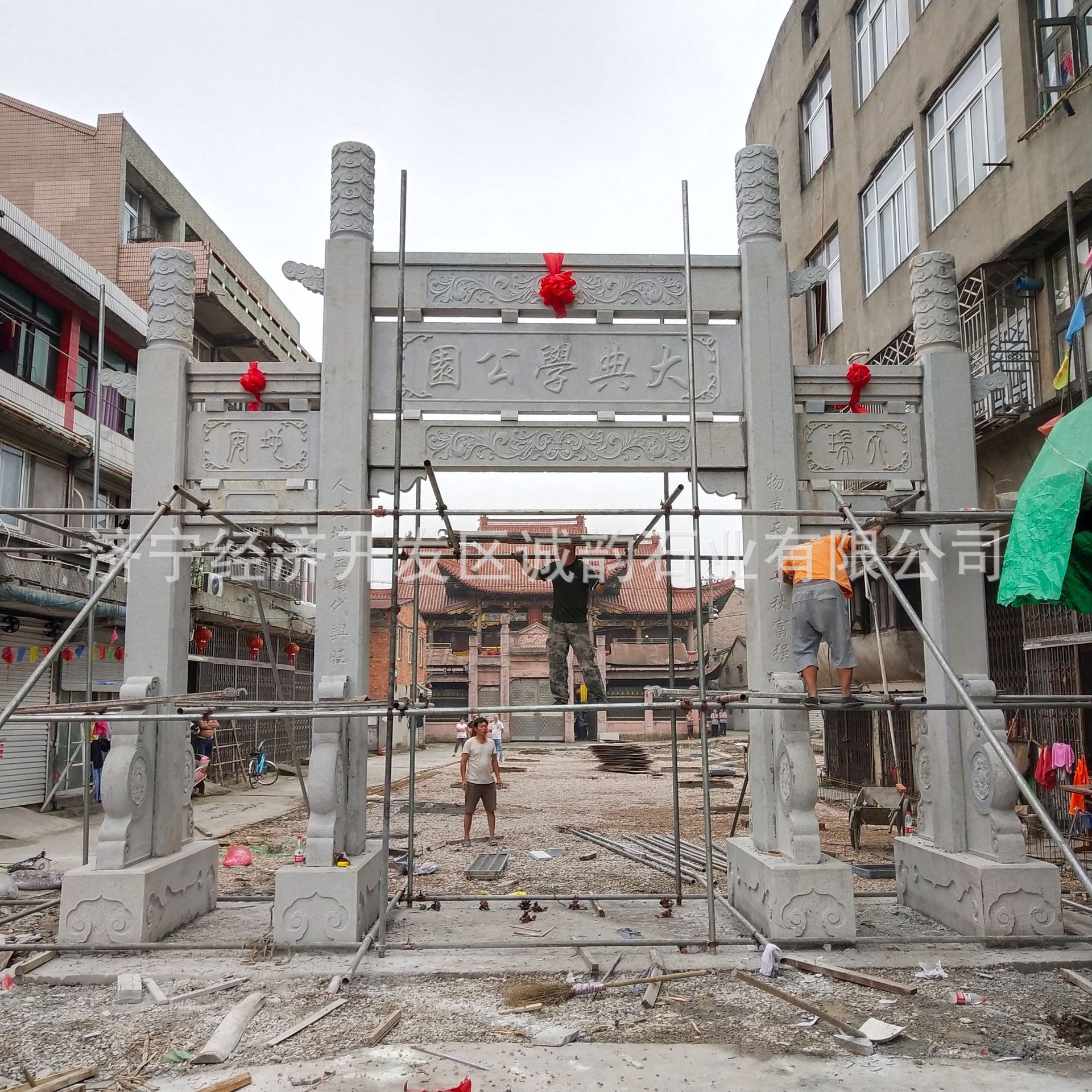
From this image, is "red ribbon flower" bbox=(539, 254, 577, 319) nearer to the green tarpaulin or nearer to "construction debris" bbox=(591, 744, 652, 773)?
the green tarpaulin

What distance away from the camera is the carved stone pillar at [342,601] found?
21.6 feet

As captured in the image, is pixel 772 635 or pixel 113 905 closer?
pixel 113 905

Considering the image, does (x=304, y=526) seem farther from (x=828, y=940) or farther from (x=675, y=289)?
(x=828, y=940)

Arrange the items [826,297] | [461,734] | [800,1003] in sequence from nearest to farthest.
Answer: [800,1003] < [826,297] < [461,734]

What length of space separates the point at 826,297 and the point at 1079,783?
32.6 feet

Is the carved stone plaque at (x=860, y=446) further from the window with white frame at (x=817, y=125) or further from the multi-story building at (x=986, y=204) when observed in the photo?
the window with white frame at (x=817, y=125)

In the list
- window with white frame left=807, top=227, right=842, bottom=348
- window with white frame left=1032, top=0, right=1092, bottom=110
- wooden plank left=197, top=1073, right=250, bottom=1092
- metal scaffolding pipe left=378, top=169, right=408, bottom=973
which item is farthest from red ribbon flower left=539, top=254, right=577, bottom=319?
window with white frame left=807, top=227, right=842, bottom=348

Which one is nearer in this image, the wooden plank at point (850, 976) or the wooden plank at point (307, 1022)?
the wooden plank at point (307, 1022)

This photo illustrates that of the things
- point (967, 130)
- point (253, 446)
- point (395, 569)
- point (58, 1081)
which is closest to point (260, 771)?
point (253, 446)

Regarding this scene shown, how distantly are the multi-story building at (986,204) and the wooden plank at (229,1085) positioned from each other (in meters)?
6.69

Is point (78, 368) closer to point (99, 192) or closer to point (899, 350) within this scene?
point (99, 192)

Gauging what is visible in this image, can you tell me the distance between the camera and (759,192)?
8.00m

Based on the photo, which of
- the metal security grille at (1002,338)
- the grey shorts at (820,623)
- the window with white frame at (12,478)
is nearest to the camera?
the grey shorts at (820,623)

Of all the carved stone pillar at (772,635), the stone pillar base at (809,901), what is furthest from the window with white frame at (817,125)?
the stone pillar base at (809,901)
